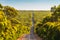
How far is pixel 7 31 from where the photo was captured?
1491 inches

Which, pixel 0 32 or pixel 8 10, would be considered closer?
pixel 0 32

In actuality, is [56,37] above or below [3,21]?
below

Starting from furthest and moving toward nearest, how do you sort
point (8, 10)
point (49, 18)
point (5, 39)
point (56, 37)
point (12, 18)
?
point (49, 18)
point (12, 18)
point (8, 10)
point (5, 39)
point (56, 37)

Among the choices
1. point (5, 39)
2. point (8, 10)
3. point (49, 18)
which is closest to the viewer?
point (5, 39)

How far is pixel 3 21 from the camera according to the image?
3375cm

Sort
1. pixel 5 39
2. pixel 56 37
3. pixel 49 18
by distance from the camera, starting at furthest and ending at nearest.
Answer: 1. pixel 49 18
2. pixel 5 39
3. pixel 56 37

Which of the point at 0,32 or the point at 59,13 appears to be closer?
the point at 0,32

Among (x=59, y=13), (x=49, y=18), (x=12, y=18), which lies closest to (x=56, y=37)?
(x=59, y=13)

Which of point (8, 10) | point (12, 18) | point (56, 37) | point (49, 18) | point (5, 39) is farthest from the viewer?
point (49, 18)

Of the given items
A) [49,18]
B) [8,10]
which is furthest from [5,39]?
[49,18]

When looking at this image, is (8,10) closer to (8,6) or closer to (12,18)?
(8,6)

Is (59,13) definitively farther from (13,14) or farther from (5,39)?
(5,39)

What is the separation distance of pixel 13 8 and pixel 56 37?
33.2m

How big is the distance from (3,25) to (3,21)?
41.0 inches
